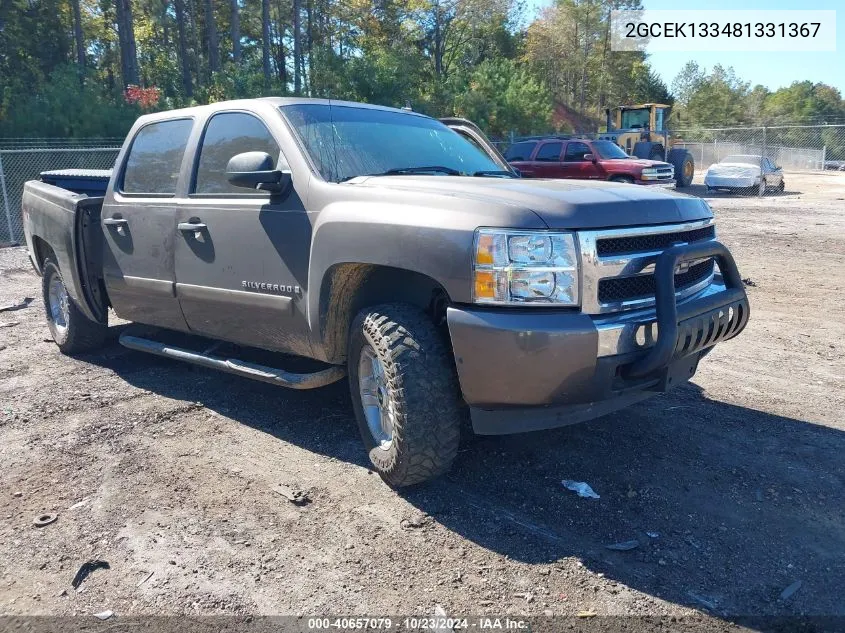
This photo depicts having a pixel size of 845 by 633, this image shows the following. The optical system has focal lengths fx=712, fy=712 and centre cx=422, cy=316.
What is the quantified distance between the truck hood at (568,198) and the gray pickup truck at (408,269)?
0.04 ft

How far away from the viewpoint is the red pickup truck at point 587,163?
19.1 m

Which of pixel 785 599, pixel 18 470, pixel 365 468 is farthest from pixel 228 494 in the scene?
pixel 785 599

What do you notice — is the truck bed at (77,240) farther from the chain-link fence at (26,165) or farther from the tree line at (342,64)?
the tree line at (342,64)

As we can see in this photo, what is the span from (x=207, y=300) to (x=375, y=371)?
1395 millimetres

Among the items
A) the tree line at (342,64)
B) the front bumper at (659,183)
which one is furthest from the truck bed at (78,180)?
the front bumper at (659,183)

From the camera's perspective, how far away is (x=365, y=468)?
12.7 feet

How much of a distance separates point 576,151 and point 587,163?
45 cm

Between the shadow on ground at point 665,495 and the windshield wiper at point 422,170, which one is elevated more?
the windshield wiper at point 422,170

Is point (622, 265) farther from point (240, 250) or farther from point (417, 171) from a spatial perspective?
point (240, 250)

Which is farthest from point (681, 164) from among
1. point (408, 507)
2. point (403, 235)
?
point (408, 507)

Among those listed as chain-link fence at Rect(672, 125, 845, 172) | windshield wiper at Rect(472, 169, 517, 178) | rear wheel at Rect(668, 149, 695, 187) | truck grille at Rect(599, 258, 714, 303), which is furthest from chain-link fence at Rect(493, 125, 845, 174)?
truck grille at Rect(599, 258, 714, 303)

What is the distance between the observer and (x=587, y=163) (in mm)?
19625

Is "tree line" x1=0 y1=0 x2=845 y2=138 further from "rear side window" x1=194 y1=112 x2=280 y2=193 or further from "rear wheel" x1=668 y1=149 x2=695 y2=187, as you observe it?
"rear side window" x1=194 y1=112 x2=280 y2=193

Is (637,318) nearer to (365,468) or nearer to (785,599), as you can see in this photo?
(785,599)
